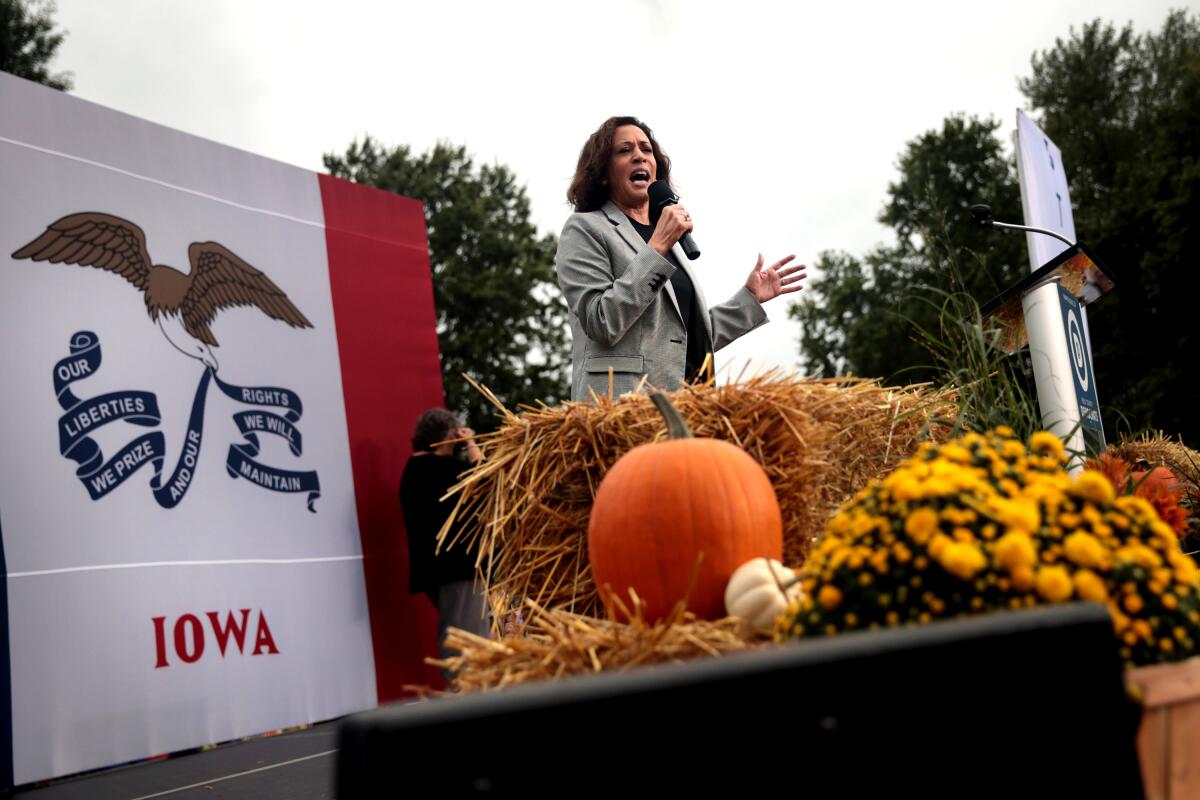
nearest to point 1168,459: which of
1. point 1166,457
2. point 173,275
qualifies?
point 1166,457

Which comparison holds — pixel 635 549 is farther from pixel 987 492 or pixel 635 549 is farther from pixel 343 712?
pixel 343 712

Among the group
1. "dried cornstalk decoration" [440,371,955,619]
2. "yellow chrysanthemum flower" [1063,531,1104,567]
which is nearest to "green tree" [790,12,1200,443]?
"dried cornstalk decoration" [440,371,955,619]

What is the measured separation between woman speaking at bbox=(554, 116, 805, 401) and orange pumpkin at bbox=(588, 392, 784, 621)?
29.2 inches

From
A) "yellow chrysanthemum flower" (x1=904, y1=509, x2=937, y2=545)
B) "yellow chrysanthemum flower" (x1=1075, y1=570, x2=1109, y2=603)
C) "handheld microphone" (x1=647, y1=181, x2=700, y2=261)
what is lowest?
"yellow chrysanthemum flower" (x1=1075, y1=570, x2=1109, y2=603)

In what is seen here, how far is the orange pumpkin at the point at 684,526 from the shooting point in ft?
6.19

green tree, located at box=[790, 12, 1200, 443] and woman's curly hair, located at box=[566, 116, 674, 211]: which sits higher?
green tree, located at box=[790, 12, 1200, 443]

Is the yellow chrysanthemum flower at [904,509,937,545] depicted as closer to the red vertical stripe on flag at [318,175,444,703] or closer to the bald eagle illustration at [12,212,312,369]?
the bald eagle illustration at [12,212,312,369]

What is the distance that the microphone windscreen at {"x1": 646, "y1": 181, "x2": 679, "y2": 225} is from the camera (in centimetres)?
318

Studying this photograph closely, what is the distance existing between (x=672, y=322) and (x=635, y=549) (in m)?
1.17

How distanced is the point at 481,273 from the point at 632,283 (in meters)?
21.0

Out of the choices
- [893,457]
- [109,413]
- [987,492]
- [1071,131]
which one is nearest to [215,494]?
[109,413]

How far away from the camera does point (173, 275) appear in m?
5.54

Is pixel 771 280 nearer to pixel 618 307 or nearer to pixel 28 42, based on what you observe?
pixel 618 307

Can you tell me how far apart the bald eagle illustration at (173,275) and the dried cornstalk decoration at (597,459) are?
3.47 m
